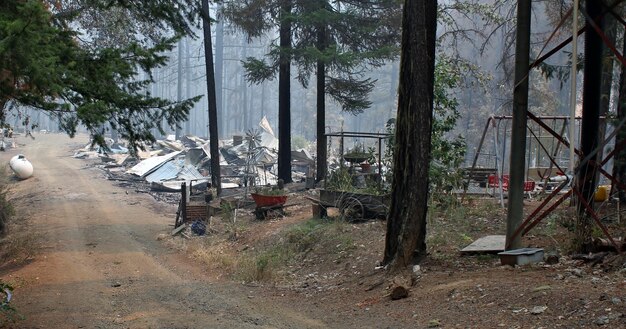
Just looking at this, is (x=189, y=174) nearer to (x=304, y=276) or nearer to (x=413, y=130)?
(x=304, y=276)

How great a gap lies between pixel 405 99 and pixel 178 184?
993 inches

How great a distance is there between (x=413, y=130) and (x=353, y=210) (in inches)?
202

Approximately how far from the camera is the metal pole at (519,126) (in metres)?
9.25

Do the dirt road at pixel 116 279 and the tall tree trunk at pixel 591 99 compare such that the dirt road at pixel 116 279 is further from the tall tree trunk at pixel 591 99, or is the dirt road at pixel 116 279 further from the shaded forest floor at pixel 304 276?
the tall tree trunk at pixel 591 99

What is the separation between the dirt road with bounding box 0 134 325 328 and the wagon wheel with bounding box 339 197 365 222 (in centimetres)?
366

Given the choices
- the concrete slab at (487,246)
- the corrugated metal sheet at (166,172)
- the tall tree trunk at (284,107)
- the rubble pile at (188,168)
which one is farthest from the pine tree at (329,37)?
the corrugated metal sheet at (166,172)

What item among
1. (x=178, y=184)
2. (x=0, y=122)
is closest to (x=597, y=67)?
(x=0, y=122)

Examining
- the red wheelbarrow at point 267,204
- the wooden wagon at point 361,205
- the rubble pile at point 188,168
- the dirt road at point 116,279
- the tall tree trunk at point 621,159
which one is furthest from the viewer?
the rubble pile at point 188,168

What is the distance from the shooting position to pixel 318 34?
23.4 metres

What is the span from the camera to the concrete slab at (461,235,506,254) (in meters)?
9.91

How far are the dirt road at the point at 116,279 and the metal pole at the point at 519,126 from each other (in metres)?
3.34

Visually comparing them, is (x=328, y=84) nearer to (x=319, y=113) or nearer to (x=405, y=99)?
(x=319, y=113)

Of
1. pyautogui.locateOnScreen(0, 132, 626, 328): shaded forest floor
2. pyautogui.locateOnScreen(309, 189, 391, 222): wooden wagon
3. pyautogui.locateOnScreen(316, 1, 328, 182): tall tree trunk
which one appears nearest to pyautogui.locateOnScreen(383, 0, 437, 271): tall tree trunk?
pyautogui.locateOnScreen(0, 132, 626, 328): shaded forest floor

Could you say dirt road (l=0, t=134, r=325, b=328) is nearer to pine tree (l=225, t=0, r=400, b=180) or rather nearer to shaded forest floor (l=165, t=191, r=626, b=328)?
shaded forest floor (l=165, t=191, r=626, b=328)
